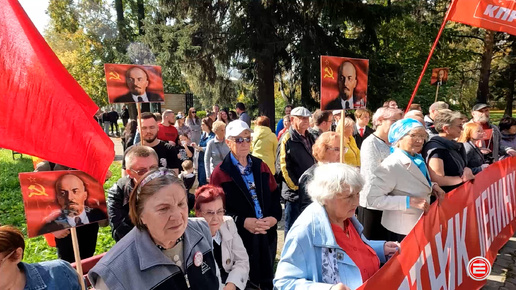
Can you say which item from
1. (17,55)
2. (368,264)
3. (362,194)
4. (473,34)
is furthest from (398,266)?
(473,34)

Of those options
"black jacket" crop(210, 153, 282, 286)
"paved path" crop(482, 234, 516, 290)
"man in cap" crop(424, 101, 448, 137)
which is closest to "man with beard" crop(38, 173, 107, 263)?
"black jacket" crop(210, 153, 282, 286)

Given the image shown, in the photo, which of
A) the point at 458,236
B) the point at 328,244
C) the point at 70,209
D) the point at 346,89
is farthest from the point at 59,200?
the point at 458,236

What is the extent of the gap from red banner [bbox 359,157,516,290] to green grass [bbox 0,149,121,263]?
4.12m

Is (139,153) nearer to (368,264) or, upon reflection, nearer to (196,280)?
(196,280)

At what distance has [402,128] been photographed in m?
3.40

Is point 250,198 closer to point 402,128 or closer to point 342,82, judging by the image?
point 402,128

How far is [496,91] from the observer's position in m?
35.1

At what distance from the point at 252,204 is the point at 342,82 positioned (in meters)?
1.86

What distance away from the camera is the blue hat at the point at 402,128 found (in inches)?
132

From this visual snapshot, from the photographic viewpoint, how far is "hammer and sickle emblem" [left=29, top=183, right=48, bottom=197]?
2373 mm

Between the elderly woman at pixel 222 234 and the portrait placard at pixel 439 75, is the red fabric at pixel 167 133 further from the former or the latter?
the portrait placard at pixel 439 75

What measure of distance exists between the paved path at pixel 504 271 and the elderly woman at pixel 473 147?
4.05ft

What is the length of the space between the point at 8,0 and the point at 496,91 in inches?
1617

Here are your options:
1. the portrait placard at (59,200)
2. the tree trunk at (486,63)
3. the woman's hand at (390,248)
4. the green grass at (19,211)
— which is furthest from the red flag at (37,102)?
the tree trunk at (486,63)
